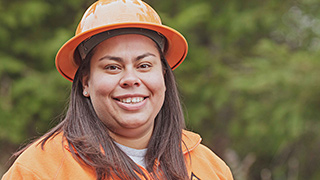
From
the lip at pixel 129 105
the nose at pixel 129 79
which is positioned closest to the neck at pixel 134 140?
the lip at pixel 129 105

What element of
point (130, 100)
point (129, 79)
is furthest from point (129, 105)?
point (129, 79)

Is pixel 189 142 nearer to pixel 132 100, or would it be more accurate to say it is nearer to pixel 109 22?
pixel 132 100

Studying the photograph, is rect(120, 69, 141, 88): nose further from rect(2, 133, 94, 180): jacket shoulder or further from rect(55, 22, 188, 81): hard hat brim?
rect(2, 133, 94, 180): jacket shoulder

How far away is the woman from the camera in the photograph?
226cm

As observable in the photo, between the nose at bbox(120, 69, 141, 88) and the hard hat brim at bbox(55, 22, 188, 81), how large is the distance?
0.23 m

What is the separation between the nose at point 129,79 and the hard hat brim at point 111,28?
0.76 feet

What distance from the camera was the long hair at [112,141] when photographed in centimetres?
229

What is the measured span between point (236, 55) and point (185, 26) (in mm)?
1241

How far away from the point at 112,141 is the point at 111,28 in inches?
22.6

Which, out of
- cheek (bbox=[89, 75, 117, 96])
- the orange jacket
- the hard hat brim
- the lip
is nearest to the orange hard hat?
the hard hat brim

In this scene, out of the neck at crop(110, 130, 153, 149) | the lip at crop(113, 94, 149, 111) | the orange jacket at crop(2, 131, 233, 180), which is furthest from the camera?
the neck at crop(110, 130, 153, 149)

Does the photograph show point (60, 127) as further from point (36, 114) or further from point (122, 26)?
point (36, 114)

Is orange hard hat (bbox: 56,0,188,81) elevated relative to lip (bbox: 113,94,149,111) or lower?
elevated

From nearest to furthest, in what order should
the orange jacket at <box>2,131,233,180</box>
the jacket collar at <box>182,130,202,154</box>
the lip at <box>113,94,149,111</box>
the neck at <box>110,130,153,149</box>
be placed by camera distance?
the orange jacket at <box>2,131,233,180</box> → the lip at <box>113,94,149,111</box> → the neck at <box>110,130,153,149</box> → the jacket collar at <box>182,130,202,154</box>
